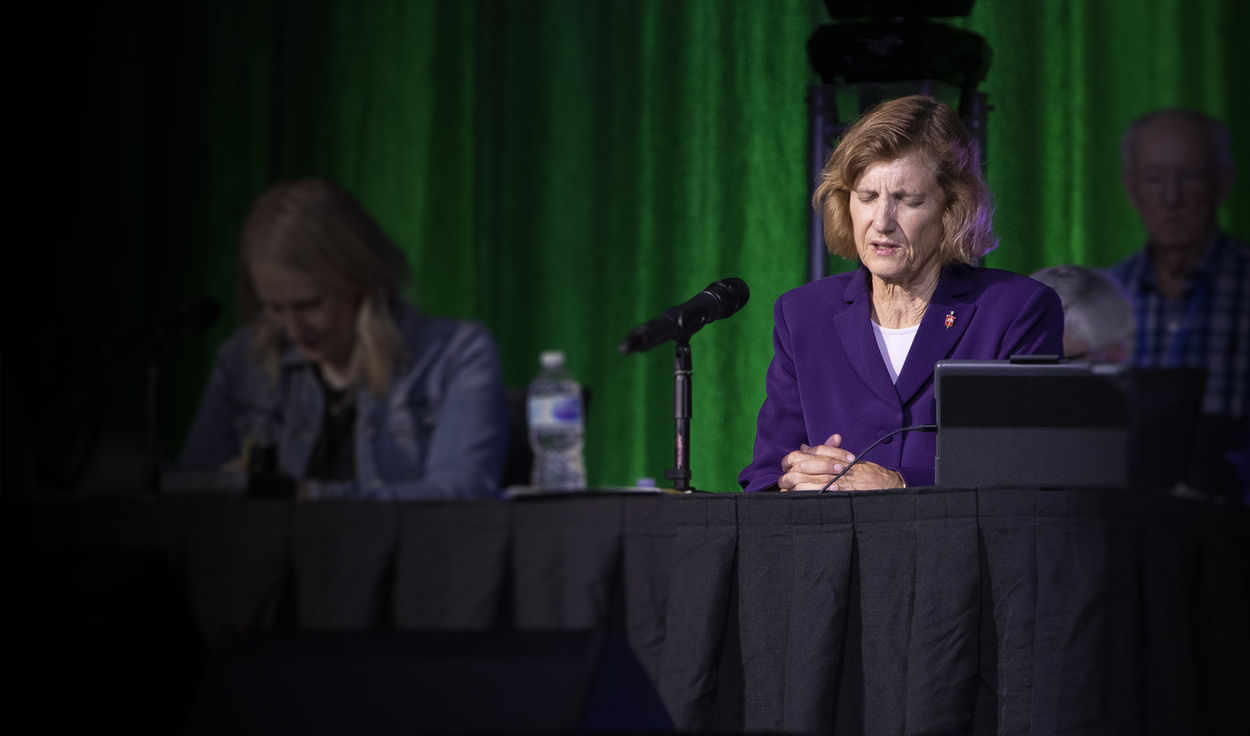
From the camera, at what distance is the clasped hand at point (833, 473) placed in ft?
5.37

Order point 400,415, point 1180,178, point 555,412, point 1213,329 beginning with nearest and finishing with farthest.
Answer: point 1213,329, point 1180,178, point 555,412, point 400,415

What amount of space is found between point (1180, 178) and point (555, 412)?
2.82 feet

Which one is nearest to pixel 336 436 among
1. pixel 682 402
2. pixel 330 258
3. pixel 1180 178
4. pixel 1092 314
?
pixel 330 258

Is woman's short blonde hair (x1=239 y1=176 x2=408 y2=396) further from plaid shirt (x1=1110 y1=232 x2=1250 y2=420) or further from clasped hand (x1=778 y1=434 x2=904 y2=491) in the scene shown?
plaid shirt (x1=1110 y1=232 x2=1250 y2=420)

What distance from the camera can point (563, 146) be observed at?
100.0 inches

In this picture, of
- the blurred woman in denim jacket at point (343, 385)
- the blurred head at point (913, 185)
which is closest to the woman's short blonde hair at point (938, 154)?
the blurred head at point (913, 185)

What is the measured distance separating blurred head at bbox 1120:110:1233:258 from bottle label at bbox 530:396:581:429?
2.58 ft

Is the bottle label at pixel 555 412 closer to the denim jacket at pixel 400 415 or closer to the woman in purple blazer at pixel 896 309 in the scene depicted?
the denim jacket at pixel 400 415

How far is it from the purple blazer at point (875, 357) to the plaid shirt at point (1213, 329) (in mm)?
589

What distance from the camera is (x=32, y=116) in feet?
7.16

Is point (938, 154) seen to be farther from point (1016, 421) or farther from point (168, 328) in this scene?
point (168, 328)

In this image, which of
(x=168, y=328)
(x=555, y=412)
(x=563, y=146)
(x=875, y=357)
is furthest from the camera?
(x=563, y=146)

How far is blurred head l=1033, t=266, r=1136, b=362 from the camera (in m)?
1.23

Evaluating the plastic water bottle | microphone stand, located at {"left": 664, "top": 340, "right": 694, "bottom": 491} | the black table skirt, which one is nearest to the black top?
the plastic water bottle
